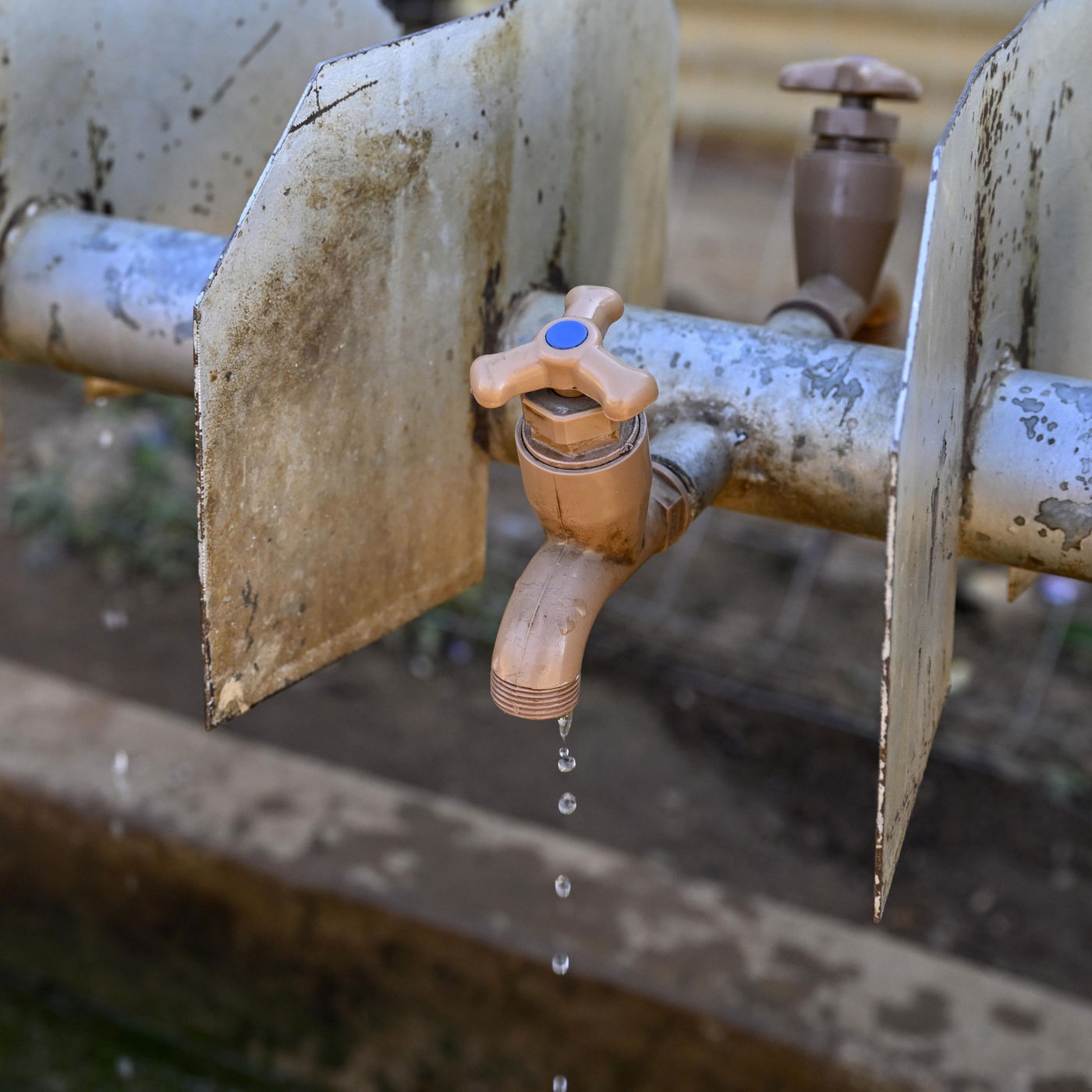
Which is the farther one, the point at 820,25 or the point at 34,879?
the point at 820,25

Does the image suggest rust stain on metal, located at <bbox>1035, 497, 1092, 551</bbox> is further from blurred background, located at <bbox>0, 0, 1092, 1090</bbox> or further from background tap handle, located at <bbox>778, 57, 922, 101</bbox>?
blurred background, located at <bbox>0, 0, 1092, 1090</bbox>

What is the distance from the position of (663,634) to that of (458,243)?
9.36ft

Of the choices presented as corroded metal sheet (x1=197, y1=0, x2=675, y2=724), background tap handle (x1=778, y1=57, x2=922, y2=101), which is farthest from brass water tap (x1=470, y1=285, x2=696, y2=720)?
background tap handle (x1=778, y1=57, x2=922, y2=101)

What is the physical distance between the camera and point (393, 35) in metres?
1.33

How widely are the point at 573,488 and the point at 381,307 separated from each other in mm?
236

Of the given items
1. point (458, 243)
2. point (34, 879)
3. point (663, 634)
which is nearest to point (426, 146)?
point (458, 243)

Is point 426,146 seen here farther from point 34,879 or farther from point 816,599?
point 816,599

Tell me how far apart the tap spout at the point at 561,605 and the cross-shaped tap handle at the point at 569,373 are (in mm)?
87

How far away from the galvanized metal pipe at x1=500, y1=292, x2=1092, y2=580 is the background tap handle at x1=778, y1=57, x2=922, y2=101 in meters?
0.33

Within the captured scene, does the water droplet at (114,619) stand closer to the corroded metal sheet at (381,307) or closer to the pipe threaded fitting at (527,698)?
the corroded metal sheet at (381,307)

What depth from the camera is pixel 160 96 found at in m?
1.27

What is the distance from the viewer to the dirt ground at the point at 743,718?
3.00m

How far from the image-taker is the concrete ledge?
1.78 meters

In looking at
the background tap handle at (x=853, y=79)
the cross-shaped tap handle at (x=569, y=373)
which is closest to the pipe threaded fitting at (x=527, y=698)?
the cross-shaped tap handle at (x=569, y=373)
